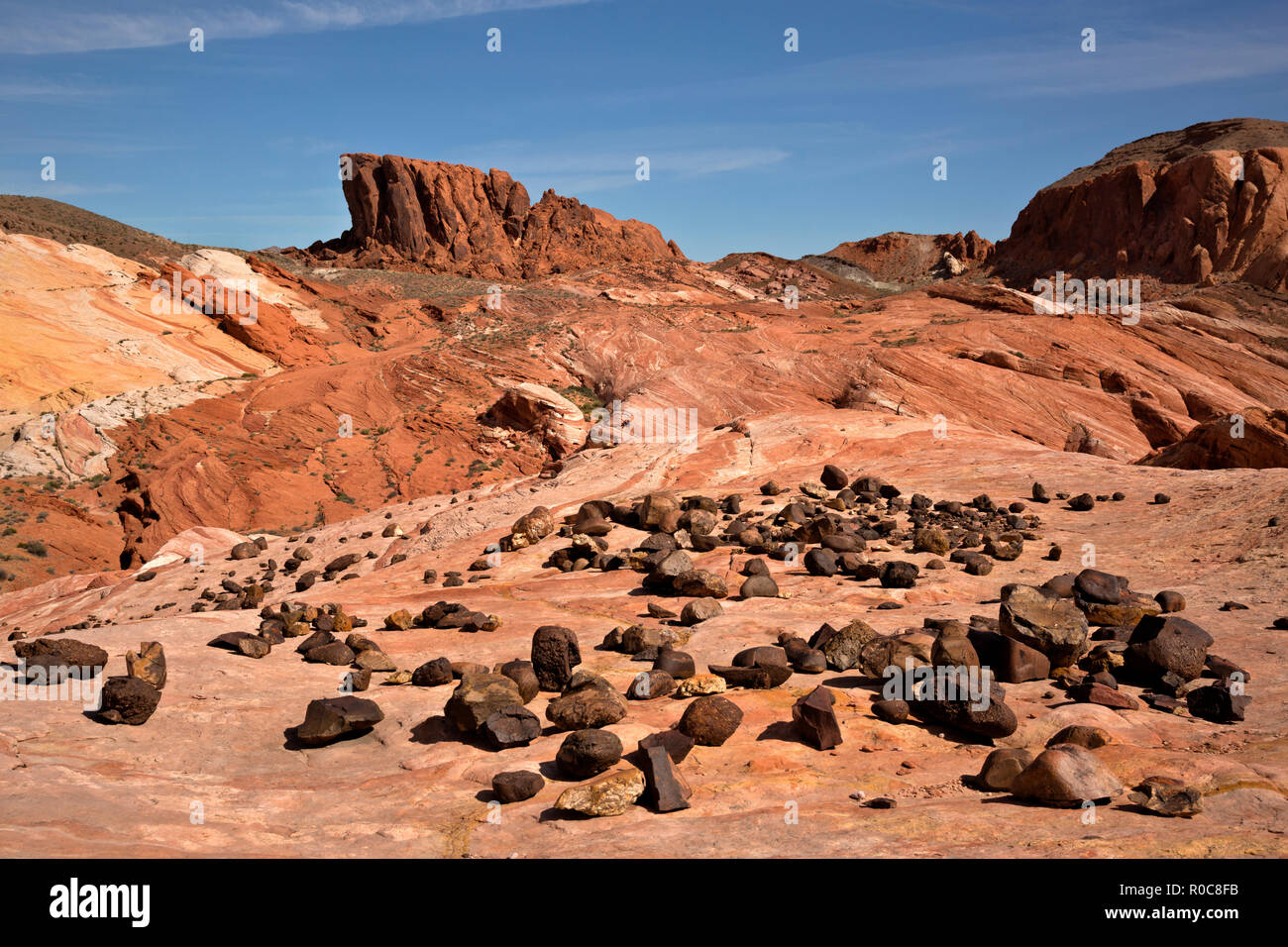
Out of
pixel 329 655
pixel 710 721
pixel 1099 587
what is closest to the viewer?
pixel 710 721

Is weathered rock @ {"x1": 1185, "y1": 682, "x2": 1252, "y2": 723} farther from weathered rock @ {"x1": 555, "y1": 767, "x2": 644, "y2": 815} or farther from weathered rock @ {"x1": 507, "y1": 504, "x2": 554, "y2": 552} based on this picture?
weathered rock @ {"x1": 507, "y1": 504, "x2": 554, "y2": 552}

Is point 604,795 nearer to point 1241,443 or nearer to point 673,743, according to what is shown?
point 673,743

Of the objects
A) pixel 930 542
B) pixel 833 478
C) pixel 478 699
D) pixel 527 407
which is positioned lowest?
pixel 478 699

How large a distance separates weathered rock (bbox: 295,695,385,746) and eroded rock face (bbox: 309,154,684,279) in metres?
80.5

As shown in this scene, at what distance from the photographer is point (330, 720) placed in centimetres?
649

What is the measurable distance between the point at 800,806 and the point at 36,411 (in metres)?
33.4

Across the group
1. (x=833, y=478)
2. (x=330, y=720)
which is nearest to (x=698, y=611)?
(x=330, y=720)

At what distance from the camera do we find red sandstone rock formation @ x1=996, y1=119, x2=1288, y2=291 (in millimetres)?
57250

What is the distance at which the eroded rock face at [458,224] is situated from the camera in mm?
86062

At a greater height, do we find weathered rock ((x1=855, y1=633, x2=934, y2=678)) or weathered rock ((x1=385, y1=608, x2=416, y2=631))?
weathered rock ((x1=855, y1=633, x2=934, y2=678))

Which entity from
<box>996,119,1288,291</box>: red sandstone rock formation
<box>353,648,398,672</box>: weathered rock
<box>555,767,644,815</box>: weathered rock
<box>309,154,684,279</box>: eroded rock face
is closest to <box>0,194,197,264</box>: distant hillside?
<box>309,154,684,279</box>: eroded rock face

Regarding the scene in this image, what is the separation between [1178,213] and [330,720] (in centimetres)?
7601

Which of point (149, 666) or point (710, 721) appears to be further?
point (149, 666)
